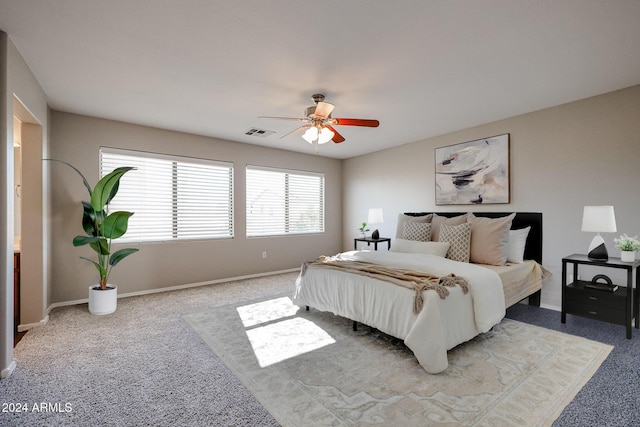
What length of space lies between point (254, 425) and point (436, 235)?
3489mm

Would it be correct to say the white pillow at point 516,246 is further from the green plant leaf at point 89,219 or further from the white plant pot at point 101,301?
the green plant leaf at point 89,219

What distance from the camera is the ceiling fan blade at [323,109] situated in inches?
116

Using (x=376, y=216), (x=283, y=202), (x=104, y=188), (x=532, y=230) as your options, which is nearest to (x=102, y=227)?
(x=104, y=188)

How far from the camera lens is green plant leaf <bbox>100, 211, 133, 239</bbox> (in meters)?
3.60

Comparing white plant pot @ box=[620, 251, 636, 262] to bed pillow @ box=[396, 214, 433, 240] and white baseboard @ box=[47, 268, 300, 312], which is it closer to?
bed pillow @ box=[396, 214, 433, 240]

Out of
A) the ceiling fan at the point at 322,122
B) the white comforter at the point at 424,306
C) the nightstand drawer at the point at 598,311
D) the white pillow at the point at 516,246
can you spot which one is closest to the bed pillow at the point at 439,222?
the white pillow at the point at 516,246

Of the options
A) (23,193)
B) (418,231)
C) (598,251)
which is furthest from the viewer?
(418,231)

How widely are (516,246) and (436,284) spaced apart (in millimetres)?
1880

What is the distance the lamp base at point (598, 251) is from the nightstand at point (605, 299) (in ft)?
0.15

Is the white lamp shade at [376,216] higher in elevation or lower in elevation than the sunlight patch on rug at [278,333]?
higher

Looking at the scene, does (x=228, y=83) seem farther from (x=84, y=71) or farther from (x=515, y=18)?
(x=515, y=18)

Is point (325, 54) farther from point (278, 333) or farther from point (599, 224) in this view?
point (599, 224)

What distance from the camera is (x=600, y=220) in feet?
9.79

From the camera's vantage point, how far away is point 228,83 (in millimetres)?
3010
